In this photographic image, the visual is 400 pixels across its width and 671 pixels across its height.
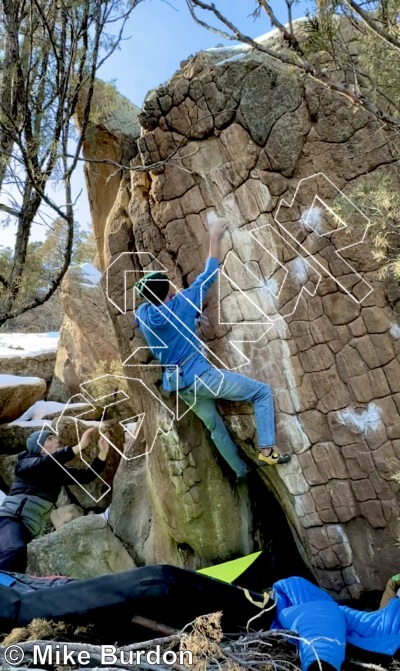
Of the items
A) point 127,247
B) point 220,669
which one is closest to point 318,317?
point 127,247

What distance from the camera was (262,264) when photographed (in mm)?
4320

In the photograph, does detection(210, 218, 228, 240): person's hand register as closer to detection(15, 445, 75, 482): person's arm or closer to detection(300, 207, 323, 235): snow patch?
detection(300, 207, 323, 235): snow patch

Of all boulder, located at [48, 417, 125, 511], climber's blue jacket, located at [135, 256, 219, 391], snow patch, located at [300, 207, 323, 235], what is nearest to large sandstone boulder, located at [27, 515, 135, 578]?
boulder, located at [48, 417, 125, 511]

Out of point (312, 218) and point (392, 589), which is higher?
point (312, 218)

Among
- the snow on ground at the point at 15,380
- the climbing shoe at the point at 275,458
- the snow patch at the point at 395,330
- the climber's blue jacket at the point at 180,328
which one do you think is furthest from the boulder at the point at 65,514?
the snow patch at the point at 395,330

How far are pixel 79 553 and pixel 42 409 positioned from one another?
2908mm

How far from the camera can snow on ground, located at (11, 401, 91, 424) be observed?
24.9 feet

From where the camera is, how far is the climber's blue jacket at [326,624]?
2592 mm

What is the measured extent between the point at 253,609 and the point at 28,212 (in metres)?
3.70

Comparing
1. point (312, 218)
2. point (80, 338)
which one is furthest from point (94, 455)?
point (312, 218)

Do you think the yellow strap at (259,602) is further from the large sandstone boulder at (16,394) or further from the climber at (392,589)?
the large sandstone boulder at (16,394)

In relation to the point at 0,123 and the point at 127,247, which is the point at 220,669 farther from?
the point at 0,123

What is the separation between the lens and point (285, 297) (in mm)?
4223

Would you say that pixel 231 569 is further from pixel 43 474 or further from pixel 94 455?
pixel 94 455
